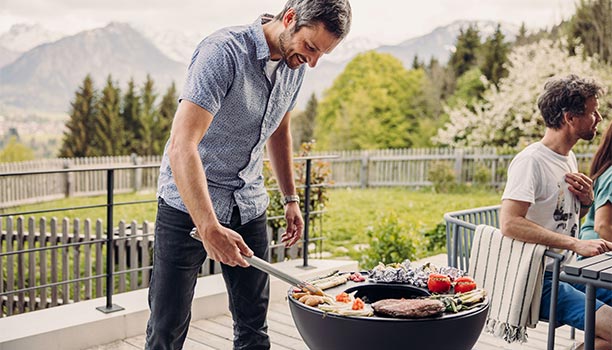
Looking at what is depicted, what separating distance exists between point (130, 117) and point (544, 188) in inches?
724

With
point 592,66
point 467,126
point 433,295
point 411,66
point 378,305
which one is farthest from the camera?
point 411,66

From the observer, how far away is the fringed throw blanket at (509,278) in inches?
89.3

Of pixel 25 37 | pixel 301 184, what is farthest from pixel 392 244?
pixel 25 37

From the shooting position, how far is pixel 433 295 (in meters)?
1.79

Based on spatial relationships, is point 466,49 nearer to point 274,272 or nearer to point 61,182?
point 61,182

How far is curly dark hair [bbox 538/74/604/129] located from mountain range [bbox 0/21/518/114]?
77.5 ft

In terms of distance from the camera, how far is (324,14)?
155 centimetres

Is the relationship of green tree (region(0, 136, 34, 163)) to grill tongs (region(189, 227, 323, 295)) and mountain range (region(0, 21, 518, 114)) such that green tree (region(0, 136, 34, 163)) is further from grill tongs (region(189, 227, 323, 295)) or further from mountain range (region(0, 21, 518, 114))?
grill tongs (region(189, 227, 323, 295))

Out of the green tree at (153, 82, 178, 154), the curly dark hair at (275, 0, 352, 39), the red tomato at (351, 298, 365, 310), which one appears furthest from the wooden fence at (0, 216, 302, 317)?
the green tree at (153, 82, 178, 154)

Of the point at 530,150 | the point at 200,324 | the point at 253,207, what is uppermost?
the point at 530,150

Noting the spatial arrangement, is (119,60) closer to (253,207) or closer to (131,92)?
(131,92)

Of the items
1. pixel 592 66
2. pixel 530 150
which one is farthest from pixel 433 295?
pixel 592 66

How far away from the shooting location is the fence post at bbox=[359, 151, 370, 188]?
→ 14.6 m

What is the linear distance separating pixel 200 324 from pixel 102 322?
1.82 feet
